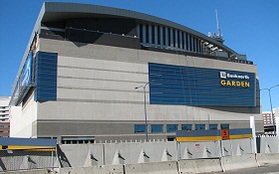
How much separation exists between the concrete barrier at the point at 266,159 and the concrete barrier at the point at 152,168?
8470 millimetres

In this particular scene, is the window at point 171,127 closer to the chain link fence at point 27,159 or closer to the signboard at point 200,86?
the signboard at point 200,86

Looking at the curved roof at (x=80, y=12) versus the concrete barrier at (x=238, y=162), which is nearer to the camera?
the concrete barrier at (x=238, y=162)

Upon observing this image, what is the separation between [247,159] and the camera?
2370 centimetres

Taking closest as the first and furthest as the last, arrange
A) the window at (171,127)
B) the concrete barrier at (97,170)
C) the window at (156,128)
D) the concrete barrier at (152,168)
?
1. the concrete barrier at (97,170)
2. the concrete barrier at (152,168)
3. the window at (156,128)
4. the window at (171,127)

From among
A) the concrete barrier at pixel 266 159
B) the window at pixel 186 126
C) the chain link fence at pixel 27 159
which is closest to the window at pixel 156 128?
the window at pixel 186 126

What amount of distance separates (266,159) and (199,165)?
7386mm

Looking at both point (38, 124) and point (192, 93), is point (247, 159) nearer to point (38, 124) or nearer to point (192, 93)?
point (38, 124)

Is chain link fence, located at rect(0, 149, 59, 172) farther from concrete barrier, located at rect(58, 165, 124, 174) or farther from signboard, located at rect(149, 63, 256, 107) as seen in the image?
signboard, located at rect(149, 63, 256, 107)

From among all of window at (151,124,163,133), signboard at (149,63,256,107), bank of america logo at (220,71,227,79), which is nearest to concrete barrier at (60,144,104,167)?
window at (151,124,163,133)

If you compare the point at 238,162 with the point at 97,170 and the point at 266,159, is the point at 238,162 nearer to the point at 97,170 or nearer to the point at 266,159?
the point at 266,159

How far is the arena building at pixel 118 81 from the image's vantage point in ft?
190

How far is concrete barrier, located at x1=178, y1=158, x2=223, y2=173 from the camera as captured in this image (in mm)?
20000

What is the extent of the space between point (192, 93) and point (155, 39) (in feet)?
53.3

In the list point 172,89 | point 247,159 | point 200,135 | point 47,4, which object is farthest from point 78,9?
point 247,159
